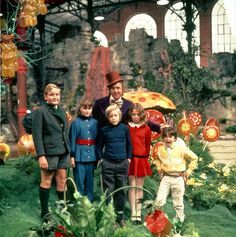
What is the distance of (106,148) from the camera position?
4703 mm

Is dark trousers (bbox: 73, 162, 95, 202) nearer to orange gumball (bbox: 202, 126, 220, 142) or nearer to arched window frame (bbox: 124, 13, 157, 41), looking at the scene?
orange gumball (bbox: 202, 126, 220, 142)

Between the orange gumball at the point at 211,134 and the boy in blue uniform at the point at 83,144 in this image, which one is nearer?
the boy in blue uniform at the point at 83,144

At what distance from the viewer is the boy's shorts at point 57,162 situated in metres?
4.51

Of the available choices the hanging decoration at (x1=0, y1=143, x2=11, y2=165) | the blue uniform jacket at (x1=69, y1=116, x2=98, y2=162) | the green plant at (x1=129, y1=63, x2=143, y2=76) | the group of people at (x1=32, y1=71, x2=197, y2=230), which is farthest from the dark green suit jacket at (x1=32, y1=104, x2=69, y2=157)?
the green plant at (x1=129, y1=63, x2=143, y2=76)

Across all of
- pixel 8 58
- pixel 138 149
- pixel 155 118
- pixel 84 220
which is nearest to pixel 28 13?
pixel 8 58

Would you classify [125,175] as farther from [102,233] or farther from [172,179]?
[102,233]

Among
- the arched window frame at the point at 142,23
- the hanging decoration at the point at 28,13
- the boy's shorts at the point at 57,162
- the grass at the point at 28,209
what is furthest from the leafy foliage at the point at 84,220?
the arched window frame at the point at 142,23

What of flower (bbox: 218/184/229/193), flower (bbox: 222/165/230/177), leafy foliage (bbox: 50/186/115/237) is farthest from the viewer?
flower (bbox: 222/165/230/177)

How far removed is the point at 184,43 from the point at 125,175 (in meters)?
20.9

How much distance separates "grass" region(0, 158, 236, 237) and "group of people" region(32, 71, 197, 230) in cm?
37

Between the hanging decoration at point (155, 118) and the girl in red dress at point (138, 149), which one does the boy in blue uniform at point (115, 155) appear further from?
the hanging decoration at point (155, 118)

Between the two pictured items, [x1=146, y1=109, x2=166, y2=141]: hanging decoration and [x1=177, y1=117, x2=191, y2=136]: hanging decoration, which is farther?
[x1=177, y1=117, x2=191, y2=136]: hanging decoration

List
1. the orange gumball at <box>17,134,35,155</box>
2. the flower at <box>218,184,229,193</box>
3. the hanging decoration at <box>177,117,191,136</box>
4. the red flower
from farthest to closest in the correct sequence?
1. the hanging decoration at <box>177,117,191,136</box>
2. the orange gumball at <box>17,134,35,155</box>
3. the flower at <box>218,184,229,193</box>
4. the red flower

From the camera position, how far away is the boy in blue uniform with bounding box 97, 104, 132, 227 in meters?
4.63
